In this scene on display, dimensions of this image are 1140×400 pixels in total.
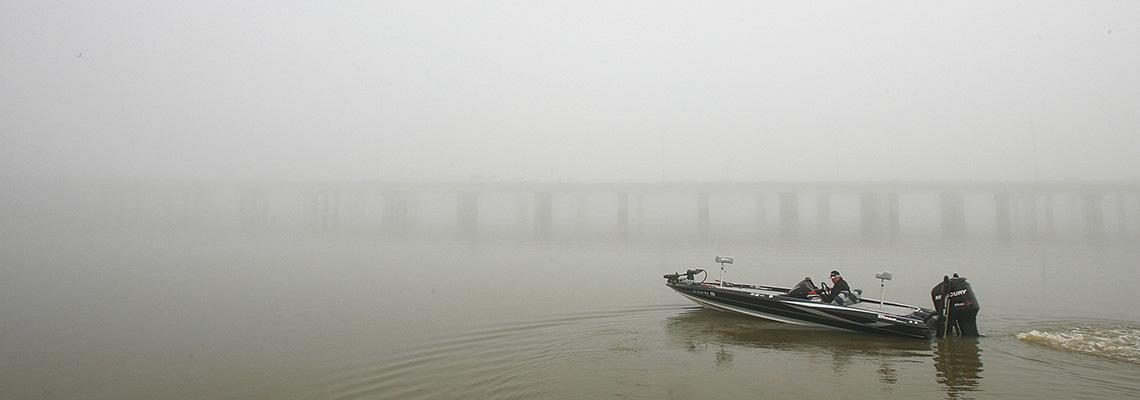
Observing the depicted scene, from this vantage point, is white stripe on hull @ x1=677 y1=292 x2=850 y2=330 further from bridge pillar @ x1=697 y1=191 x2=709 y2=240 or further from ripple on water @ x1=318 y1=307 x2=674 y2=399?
bridge pillar @ x1=697 y1=191 x2=709 y2=240

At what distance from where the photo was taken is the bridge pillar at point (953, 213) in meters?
80.4

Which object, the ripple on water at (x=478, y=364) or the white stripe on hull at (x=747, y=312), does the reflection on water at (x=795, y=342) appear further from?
the ripple on water at (x=478, y=364)

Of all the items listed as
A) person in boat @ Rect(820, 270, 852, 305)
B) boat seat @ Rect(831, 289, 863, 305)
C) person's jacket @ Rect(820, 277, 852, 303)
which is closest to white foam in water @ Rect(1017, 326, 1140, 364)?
boat seat @ Rect(831, 289, 863, 305)

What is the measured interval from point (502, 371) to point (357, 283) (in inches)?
555

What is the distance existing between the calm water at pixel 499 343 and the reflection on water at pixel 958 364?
50mm

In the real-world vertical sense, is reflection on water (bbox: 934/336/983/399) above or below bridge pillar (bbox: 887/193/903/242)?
below

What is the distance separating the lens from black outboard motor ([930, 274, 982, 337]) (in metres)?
12.0

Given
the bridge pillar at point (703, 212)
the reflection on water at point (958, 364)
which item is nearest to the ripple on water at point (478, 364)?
the reflection on water at point (958, 364)

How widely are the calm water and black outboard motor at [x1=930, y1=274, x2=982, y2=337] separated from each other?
0.33 m

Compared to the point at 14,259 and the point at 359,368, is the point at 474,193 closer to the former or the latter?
the point at 14,259

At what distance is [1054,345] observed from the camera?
37.8ft

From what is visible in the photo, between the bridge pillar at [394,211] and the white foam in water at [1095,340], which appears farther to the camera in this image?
the bridge pillar at [394,211]

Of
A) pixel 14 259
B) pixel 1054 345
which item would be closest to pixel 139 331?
pixel 1054 345

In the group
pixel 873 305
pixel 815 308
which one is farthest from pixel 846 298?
pixel 815 308
